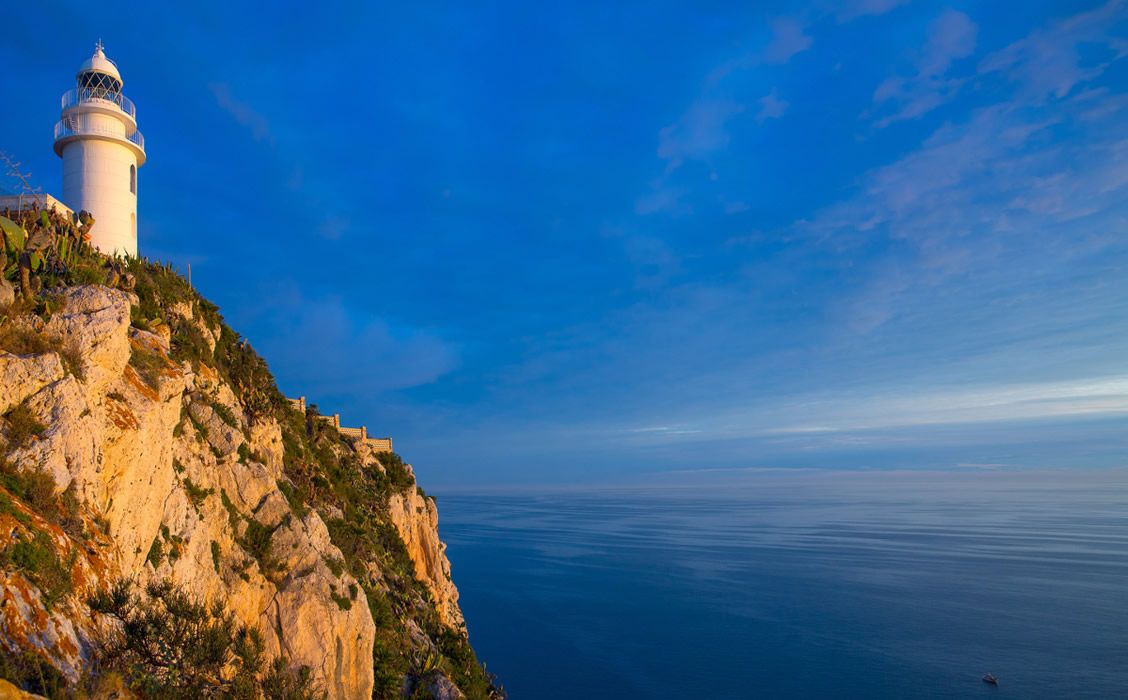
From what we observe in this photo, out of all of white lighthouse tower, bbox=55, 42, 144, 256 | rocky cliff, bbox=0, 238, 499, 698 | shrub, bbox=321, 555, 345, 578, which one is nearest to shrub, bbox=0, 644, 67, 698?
rocky cliff, bbox=0, 238, 499, 698

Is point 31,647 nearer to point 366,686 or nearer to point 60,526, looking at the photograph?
point 60,526

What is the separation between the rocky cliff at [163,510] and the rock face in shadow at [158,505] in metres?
0.04

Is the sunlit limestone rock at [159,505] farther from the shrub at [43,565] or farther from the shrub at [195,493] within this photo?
the shrub at [43,565]

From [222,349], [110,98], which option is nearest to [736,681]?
[222,349]

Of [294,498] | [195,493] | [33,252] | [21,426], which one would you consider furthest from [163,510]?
[33,252]

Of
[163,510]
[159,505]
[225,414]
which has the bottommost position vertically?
[163,510]

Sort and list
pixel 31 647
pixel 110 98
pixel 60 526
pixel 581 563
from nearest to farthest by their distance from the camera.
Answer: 1. pixel 31 647
2. pixel 60 526
3. pixel 110 98
4. pixel 581 563

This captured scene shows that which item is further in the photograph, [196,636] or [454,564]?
[454,564]

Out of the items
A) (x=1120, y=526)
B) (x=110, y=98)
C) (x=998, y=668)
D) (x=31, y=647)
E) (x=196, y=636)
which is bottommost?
(x=1120, y=526)

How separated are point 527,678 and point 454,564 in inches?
1998

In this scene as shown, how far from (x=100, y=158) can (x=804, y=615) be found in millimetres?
67656

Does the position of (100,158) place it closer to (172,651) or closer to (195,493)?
(195,493)

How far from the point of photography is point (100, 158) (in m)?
24.2

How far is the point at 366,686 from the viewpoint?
1736 cm
